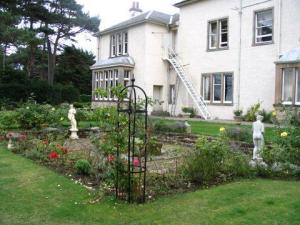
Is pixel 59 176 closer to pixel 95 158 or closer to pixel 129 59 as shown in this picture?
pixel 95 158

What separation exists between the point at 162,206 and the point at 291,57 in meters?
16.2

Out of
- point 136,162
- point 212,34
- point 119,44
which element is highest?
point 119,44

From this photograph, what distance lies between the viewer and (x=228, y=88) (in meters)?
24.8

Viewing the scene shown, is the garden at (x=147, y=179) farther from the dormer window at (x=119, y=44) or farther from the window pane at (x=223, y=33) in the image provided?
the dormer window at (x=119, y=44)

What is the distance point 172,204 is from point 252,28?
18780 millimetres

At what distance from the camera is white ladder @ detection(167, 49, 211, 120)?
25.5 metres

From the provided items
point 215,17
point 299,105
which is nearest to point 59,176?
point 299,105

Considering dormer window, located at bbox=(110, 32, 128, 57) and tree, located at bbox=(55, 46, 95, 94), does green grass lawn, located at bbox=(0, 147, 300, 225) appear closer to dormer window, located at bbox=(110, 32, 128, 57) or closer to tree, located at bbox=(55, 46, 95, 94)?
dormer window, located at bbox=(110, 32, 128, 57)

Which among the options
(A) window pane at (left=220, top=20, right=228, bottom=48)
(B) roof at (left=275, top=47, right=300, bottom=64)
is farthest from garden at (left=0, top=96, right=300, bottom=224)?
(A) window pane at (left=220, top=20, right=228, bottom=48)

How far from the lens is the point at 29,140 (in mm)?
13250

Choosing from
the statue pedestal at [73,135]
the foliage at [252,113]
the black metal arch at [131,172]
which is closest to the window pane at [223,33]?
the foliage at [252,113]

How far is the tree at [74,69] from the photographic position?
5175cm

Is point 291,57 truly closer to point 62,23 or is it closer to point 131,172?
point 131,172

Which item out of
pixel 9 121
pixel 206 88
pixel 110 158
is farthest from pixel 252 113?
pixel 110 158
